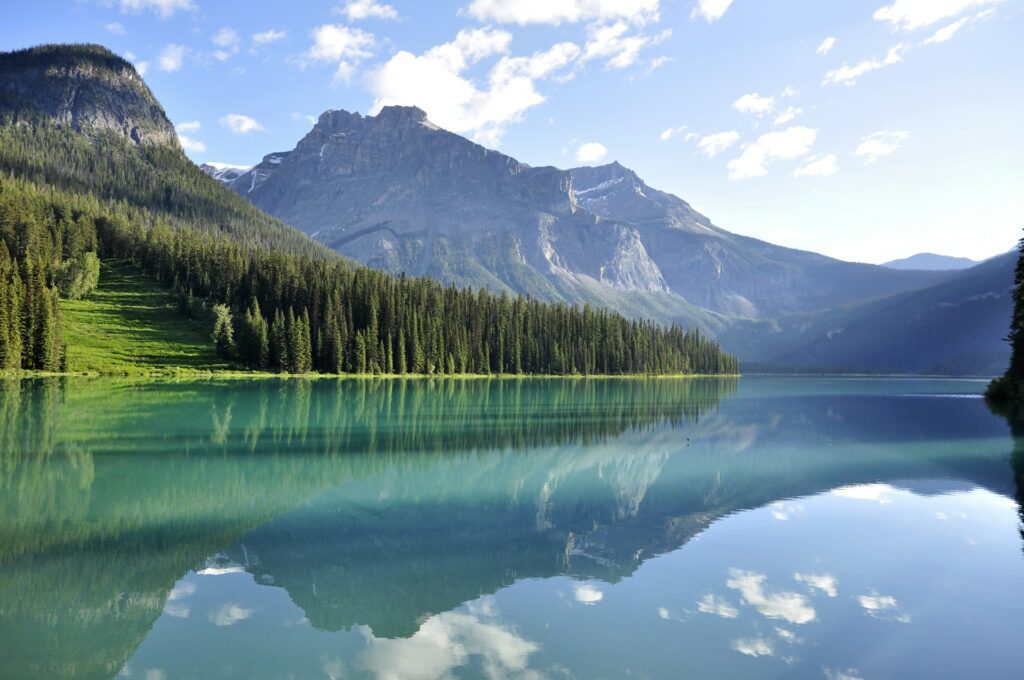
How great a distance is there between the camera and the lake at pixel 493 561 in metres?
12.2

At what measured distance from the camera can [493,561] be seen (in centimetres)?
1800

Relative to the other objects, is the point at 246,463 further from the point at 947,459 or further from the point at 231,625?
the point at 947,459

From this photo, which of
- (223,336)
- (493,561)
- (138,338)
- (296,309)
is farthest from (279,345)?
(493,561)

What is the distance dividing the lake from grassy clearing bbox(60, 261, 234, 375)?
85.4m

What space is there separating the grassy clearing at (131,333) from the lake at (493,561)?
280 feet

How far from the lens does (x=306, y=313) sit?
5364 inches

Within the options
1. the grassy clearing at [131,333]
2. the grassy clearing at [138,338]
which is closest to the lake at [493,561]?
the grassy clearing at [138,338]

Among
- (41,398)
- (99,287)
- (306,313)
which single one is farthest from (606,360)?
(41,398)

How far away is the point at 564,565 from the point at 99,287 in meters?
177

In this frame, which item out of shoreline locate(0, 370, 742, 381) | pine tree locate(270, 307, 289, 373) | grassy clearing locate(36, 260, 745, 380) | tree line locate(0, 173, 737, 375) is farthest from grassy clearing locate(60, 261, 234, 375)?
pine tree locate(270, 307, 289, 373)

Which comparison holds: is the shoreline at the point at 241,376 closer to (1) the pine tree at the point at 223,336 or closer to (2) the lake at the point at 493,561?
(1) the pine tree at the point at 223,336

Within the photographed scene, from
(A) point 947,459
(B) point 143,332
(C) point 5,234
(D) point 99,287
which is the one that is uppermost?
(C) point 5,234

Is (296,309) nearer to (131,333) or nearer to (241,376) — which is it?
(241,376)

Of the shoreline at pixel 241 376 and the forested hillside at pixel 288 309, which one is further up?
the forested hillside at pixel 288 309
